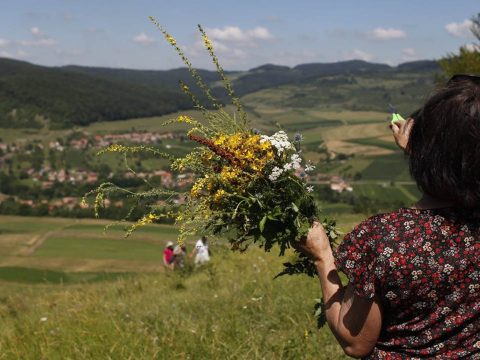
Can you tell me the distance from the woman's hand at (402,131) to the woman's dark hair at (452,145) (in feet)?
0.64

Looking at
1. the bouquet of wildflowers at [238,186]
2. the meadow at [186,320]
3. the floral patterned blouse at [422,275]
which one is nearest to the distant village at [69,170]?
the meadow at [186,320]

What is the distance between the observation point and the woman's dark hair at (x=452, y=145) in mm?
1987

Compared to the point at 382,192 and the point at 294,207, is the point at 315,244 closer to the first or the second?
the point at 294,207

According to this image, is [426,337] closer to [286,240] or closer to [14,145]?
[286,240]

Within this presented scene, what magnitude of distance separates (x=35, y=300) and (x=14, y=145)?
139243 millimetres

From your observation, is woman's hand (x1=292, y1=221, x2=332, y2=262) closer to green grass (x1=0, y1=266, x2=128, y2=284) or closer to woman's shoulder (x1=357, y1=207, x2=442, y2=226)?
woman's shoulder (x1=357, y1=207, x2=442, y2=226)

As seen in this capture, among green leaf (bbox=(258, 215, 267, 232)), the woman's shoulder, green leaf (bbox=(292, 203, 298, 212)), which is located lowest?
green leaf (bbox=(258, 215, 267, 232))

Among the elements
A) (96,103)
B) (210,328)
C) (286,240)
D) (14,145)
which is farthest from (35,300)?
(96,103)

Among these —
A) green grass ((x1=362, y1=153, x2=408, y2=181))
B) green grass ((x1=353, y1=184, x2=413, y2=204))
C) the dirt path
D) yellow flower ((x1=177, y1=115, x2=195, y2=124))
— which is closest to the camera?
yellow flower ((x1=177, y1=115, x2=195, y2=124))

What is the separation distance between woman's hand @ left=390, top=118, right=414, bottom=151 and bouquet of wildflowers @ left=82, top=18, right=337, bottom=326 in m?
0.49

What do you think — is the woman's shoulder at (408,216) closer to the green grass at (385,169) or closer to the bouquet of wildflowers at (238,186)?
the bouquet of wildflowers at (238,186)

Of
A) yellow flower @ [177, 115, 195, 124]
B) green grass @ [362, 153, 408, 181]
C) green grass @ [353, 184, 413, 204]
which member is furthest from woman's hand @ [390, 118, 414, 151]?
green grass @ [362, 153, 408, 181]

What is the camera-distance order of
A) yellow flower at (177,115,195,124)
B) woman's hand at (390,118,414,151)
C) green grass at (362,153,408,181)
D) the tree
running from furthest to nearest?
green grass at (362,153,408,181)
the tree
yellow flower at (177,115,195,124)
woman's hand at (390,118,414,151)

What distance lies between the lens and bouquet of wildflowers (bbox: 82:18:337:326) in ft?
Result: 8.59
